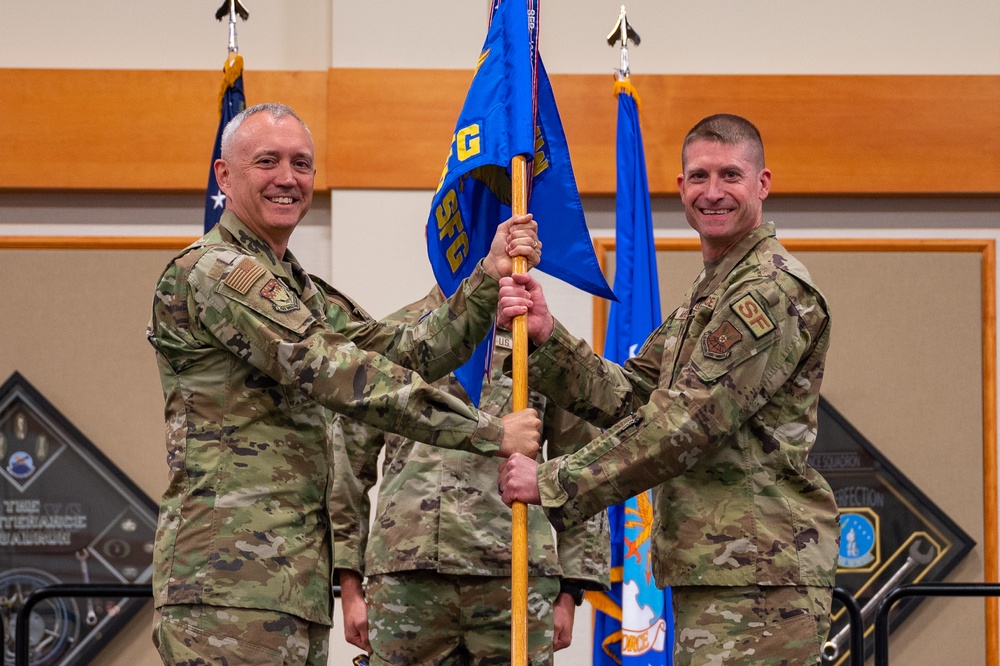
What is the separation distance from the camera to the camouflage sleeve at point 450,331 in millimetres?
2871

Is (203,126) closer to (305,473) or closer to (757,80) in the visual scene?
(757,80)

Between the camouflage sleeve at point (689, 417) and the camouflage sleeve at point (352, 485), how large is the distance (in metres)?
0.81

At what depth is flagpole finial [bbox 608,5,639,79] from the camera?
12.9 feet

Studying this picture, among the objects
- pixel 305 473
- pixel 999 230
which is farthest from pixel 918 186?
pixel 305 473

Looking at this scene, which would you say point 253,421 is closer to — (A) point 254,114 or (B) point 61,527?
(A) point 254,114

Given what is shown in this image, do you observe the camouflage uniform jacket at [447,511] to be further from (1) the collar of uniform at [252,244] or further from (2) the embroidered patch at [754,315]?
(2) the embroidered patch at [754,315]

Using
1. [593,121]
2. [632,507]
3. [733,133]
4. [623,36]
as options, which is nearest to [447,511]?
[632,507]

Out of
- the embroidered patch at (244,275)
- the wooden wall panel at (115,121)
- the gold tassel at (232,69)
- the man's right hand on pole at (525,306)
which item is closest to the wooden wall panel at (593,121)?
the wooden wall panel at (115,121)

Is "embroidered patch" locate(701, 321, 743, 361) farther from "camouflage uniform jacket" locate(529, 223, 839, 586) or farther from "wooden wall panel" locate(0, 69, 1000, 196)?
"wooden wall panel" locate(0, 69, 1000, 196)

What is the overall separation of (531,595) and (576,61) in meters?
2.61

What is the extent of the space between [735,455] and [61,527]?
317 cm

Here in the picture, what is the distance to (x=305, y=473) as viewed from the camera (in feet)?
8.09

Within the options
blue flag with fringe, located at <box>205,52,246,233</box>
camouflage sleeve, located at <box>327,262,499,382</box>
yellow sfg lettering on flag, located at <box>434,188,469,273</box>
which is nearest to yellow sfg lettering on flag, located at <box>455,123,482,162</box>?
yellow sfg lettering on flag, located at <box>434,188,469,273</box>

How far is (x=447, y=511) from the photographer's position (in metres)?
3.01
